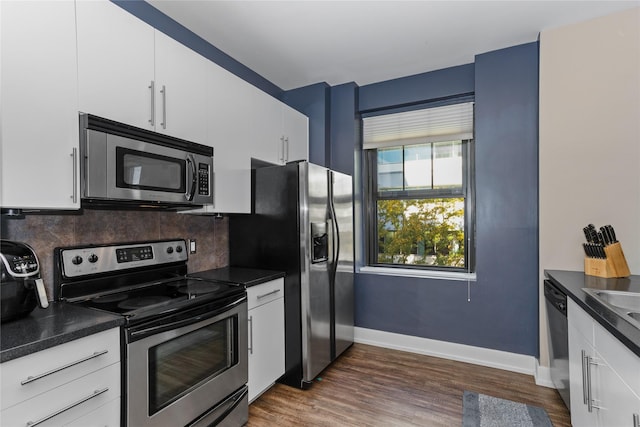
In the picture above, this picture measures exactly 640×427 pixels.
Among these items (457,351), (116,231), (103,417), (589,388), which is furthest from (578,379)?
(116,231)

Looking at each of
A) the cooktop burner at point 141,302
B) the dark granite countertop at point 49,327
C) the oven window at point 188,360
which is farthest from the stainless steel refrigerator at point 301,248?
the dark granite countertop at point 49,327

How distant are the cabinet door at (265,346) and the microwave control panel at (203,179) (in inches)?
32.7

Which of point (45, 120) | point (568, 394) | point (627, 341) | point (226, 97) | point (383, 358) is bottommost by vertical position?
point (383, 358)

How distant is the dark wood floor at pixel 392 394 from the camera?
2076 millimetres

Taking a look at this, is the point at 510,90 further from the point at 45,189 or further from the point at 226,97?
the point at 45,189

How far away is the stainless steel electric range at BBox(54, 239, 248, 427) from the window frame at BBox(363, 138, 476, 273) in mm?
1827

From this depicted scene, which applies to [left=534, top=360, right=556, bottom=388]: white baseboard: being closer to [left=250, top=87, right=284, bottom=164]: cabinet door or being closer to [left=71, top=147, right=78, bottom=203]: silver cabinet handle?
[left=250, top=87, right=284, bottom=164]: cabinet door

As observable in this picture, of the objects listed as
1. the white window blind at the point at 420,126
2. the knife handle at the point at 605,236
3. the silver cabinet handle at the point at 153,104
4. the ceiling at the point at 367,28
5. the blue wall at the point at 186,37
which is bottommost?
the knife handle at the point at 605,236

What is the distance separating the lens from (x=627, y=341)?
1090 millimetres

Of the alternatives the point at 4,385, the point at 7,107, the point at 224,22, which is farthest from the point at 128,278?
the point at 224,22

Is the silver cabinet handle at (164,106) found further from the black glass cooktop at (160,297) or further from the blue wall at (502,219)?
the blue wall at (502,219)

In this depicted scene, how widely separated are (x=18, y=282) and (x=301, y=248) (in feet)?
5.04

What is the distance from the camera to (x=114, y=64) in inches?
63.9

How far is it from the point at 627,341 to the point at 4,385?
203 centimetres
